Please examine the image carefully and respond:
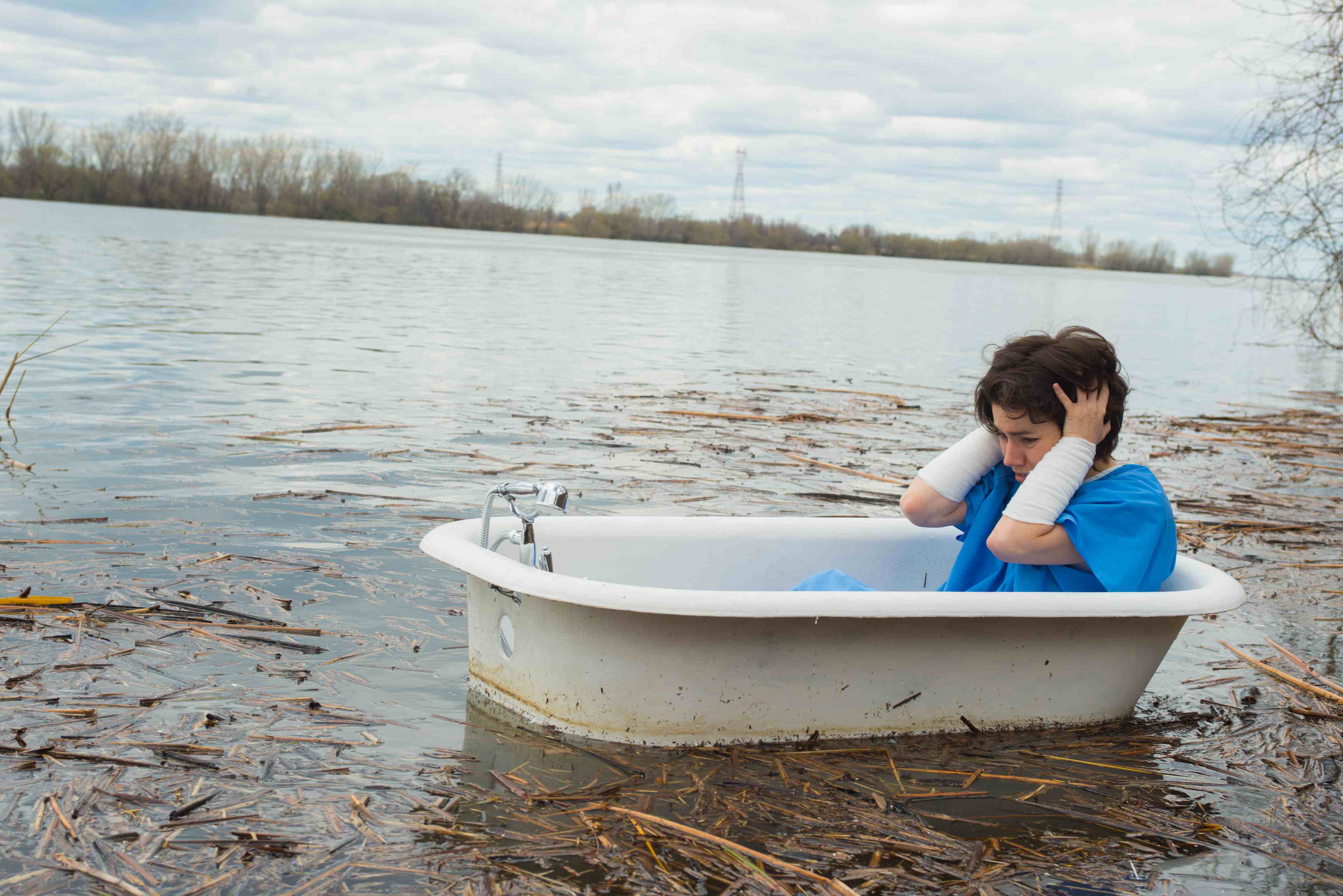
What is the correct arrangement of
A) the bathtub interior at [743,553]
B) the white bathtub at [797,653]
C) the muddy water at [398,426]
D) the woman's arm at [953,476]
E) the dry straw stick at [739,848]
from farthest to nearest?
the muddy water at [398,426] < the bathtub interior at [743,553] < the woman's arm at [953,476] < the white bathtub at [797,653] < the dry straw stick at [739,848]

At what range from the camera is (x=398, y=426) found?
7.58 meters

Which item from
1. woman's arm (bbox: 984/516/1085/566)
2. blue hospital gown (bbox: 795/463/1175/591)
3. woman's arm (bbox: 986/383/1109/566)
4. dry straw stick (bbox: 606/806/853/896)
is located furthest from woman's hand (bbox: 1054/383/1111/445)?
dry straw stick (bbox: 606/806/853/896)

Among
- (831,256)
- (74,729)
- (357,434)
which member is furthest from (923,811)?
(831,256)

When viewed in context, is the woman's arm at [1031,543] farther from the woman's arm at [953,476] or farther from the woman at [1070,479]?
the woman's arm at [953,476]

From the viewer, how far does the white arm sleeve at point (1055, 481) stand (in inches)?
113

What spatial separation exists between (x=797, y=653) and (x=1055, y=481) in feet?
2.66

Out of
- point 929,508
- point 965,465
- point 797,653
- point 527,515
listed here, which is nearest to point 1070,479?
point 965,465

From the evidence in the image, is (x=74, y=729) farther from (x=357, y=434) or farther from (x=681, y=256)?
(x=681, y=256)

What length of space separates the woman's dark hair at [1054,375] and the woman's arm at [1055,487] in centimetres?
2

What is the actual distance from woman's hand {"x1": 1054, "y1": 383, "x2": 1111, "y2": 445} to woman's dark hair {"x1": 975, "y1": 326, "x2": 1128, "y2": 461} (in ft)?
0.05

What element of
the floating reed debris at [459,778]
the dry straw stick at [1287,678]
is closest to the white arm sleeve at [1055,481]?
the floating reed debris at [459,778]

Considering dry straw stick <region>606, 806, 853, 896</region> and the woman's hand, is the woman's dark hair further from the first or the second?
dry straw stick <region>606, 806, 853, 896</region>

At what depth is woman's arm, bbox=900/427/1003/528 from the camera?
324 cm

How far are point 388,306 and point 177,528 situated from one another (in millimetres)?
12766
